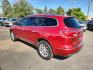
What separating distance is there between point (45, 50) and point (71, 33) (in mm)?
1412

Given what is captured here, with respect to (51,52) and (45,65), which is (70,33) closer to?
(51,52)

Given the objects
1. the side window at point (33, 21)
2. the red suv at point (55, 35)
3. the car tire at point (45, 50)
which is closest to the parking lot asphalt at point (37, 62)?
the car tire at point (45, 50)

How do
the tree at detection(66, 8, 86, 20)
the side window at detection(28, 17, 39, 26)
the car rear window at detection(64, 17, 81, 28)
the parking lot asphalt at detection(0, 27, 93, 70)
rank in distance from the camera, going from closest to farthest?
1. the parking lot asphalt at detection(0, 27, 93, 70)
2. the car rear window at detection(64, 17, 81, 28)
3. the side window at detection(28, 17, 39, 26)
4. the tree at detection(66, 8, 86, 20)

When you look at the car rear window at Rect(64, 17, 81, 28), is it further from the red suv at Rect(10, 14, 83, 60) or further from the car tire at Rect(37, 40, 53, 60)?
the car tire at Rect(37, 40, 53, 60)

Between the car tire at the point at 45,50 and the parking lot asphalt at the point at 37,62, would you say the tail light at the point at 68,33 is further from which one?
the parking lot asphalt at the point at 37,62

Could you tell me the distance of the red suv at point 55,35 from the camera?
5.16m

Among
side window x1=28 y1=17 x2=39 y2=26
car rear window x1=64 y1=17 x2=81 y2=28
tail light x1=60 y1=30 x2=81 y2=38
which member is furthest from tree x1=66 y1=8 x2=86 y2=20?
tail light x1=60 y1=30 x2=81 y2=38

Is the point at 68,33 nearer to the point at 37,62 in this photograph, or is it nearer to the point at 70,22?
the point at 70,22

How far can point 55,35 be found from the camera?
17.3 ft

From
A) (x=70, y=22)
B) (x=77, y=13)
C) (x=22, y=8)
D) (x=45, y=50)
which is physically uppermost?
(x=22, y=8)

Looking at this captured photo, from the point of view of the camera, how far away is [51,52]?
18.4 feet

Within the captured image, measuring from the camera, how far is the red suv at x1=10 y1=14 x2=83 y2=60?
5164 millimetres

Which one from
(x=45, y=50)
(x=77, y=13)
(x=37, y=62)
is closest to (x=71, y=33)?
(x=45, y=50)

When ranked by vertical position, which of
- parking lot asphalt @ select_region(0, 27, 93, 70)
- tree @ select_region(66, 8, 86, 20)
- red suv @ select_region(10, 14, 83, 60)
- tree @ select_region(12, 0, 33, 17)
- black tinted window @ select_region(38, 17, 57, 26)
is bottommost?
parking lot asphalt @ select_region(0, 27, 93, 70)
